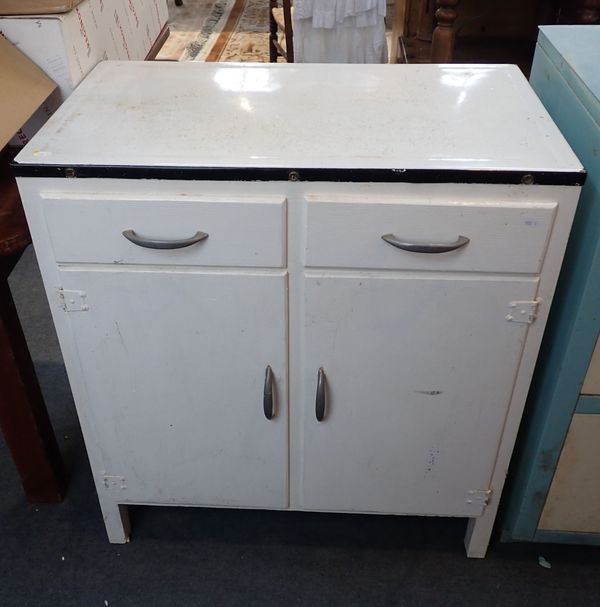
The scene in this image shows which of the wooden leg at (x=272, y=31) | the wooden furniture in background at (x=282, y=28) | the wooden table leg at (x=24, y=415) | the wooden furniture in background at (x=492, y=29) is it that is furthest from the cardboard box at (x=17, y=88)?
the wooden leg at (x=272, y=31)

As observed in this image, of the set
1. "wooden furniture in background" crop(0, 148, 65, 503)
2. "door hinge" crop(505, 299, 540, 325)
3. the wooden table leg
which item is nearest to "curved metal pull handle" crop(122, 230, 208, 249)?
"wooden furniture in background" crop(0, 148, 65, 503)

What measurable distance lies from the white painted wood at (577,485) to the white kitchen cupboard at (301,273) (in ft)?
0.36

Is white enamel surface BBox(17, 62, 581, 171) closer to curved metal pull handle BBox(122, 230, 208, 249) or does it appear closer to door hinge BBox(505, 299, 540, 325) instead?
curved metal pull handle BBox(122, 230, 208, 249)

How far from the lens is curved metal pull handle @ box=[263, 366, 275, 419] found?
1147 millimetres

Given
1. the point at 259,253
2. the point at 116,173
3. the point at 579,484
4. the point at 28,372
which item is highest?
the point at 116,173

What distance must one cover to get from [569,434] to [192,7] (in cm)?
432

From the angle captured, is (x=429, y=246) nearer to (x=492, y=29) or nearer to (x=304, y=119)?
(x=304, y=119)

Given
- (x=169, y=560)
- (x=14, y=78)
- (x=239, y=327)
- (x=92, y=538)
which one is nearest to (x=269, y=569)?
(x=169, y=560)

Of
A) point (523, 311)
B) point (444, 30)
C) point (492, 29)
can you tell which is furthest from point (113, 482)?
point (492, 29)

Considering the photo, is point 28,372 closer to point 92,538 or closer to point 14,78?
point 92,538

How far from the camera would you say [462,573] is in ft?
4.42

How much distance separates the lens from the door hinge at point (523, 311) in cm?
104

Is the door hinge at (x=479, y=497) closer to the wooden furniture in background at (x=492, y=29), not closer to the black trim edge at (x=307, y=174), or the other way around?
the black trim edge at (x=307, y=174)

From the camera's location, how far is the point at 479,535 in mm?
1338
